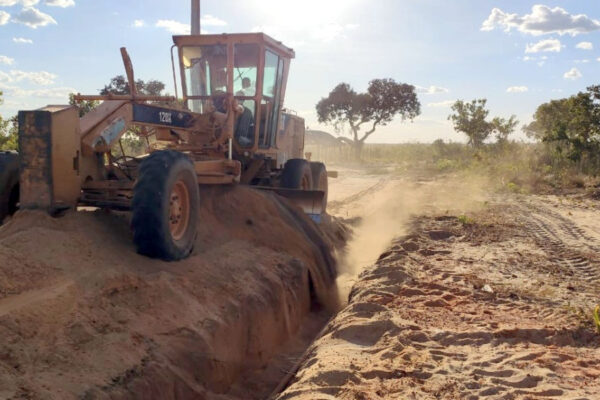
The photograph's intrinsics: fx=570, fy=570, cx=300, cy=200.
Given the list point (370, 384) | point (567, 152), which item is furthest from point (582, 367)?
point (567, 152)

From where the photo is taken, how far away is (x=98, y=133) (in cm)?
588

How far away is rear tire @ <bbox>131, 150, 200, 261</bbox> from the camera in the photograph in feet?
17.2

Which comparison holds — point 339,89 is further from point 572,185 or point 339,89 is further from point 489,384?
point 489,384

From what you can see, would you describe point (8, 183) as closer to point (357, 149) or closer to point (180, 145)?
point (180, 145)

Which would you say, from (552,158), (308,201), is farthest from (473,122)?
(308,201)

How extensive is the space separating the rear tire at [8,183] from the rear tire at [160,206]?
62.2 inches

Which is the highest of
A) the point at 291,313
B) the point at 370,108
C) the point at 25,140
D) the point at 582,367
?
the point at 370,108

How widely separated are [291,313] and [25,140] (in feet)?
10.9

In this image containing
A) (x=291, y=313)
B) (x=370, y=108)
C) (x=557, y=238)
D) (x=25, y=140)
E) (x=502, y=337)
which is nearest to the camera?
(x=502, y=337)

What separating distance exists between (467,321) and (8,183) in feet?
15.8

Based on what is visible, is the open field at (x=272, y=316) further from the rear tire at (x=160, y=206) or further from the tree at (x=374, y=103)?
the tree at (x=374, y=103)

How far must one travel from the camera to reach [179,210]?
19.8 feet

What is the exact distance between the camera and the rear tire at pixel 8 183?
5.89 m

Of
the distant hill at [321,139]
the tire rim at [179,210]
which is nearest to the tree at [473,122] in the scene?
the distant hill at [321,139]
